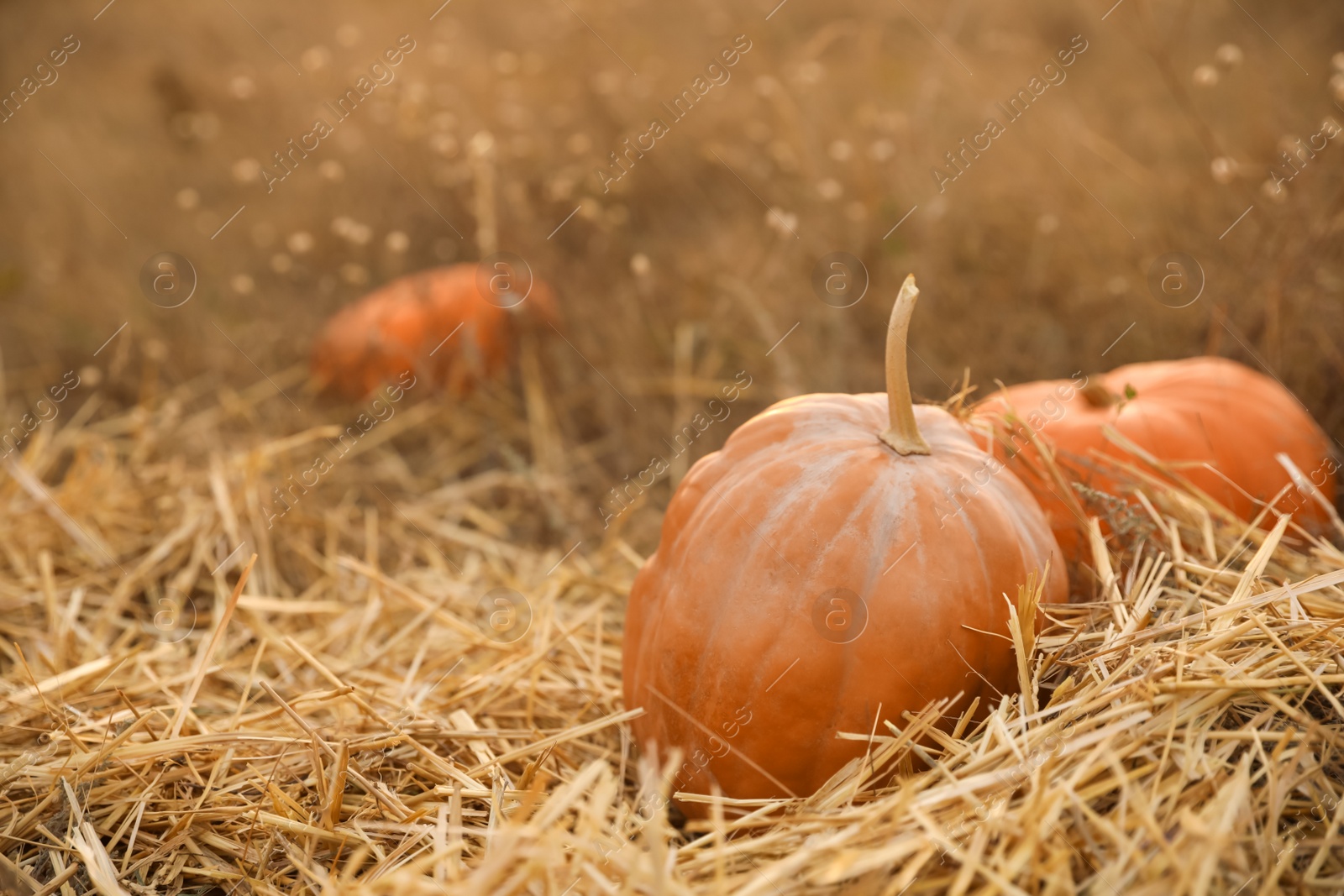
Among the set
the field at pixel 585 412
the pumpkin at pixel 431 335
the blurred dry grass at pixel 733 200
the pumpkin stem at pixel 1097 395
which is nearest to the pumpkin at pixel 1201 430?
the pumpkin stem at pixel 1097 395

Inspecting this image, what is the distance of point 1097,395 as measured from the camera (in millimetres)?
2229

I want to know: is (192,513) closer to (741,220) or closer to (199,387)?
(199,387)

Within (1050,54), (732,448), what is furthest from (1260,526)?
(1050,54)

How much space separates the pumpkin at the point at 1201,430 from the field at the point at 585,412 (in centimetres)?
13

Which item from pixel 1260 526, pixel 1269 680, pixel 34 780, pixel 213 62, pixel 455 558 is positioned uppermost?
pixel 213 62

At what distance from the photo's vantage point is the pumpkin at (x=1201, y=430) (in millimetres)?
2162

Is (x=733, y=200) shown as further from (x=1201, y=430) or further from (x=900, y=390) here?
(x=900, y=390)

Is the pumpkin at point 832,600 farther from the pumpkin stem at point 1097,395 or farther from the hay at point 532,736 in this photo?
the pumpkin stem at point 1097,395

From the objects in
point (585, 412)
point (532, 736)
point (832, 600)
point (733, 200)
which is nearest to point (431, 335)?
point (585, 412)

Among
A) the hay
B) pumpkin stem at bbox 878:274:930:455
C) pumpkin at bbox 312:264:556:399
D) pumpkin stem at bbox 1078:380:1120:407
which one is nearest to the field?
the hay

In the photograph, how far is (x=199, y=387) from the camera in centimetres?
402

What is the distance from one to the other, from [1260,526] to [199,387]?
3.90 metres

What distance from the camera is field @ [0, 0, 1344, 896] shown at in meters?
1.33

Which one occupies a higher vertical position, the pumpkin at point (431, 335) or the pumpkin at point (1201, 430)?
the pumpkin at point (431, 335)
